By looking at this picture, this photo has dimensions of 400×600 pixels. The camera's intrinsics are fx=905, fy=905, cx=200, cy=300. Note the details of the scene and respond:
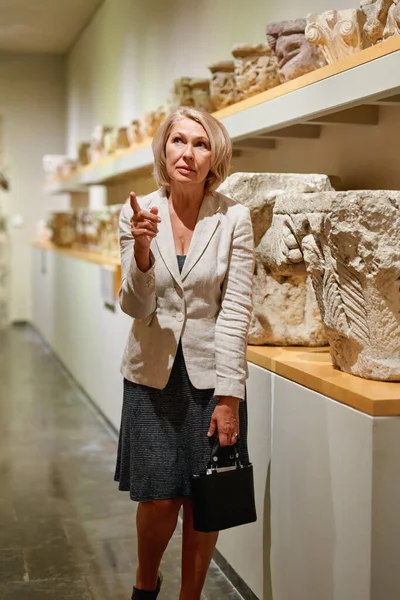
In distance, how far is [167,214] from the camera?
283 centimetres

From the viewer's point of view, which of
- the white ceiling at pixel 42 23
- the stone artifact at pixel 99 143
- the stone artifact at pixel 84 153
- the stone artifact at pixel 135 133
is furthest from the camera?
the white ceiling at pixel 42 23

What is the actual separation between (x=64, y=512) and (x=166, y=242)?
7.55 ft

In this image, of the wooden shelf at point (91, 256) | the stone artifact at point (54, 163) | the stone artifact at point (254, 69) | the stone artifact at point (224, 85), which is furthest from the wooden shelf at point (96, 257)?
the stone artifact at point (254, 69)

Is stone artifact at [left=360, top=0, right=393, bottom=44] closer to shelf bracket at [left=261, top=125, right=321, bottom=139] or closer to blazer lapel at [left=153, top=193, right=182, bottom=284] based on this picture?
blazer lapel at [left=153, top=193, right=182, bottom=284]

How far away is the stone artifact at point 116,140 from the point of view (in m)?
7.40

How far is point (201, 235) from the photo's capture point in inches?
109

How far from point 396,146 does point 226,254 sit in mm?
1131

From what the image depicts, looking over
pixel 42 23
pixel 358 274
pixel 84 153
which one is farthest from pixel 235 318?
pixel 42 23

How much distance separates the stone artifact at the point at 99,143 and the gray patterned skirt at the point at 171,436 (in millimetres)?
5732

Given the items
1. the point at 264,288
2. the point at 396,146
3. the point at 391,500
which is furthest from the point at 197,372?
the point at 396,146

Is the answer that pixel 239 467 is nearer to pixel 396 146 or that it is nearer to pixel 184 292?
pixel 184 292

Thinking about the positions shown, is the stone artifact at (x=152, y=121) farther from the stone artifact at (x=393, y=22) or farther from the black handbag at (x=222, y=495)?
the black handbag at (x=222, y=495)

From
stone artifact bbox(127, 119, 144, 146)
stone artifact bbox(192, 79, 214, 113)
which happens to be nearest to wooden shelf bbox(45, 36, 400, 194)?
stone artifact bbox(192, 79, 214, 113)

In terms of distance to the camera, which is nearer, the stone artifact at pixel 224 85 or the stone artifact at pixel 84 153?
the stone artifact at pixel 224 85
